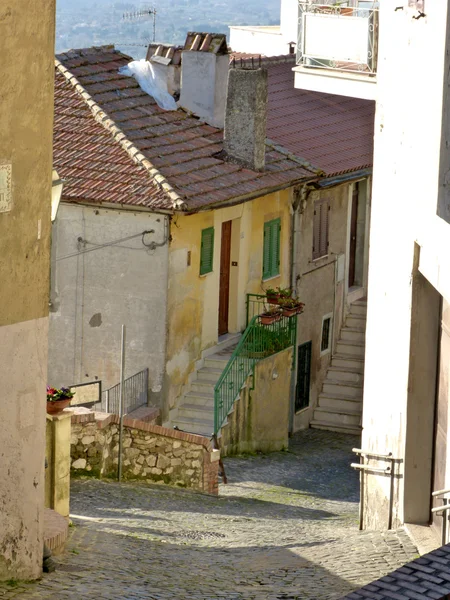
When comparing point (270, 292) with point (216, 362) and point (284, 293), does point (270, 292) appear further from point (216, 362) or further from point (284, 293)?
point (216, 362)

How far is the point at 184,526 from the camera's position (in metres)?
15.9

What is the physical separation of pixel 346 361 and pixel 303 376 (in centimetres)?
179

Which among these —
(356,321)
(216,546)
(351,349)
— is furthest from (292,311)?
(216,546)

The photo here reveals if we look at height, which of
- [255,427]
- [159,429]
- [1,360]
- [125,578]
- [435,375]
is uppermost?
[1,360]

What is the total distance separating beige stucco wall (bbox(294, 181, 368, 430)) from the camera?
90.6 ft

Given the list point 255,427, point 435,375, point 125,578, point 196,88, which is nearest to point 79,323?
point 255,427

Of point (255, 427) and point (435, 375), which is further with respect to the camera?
point (255, 427)

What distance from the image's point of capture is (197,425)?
23031 millimetres

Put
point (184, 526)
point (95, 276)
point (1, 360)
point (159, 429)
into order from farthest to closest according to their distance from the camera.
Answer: point (95, 276) → point (159, 429) → point (184, 526) → point (1, 360)

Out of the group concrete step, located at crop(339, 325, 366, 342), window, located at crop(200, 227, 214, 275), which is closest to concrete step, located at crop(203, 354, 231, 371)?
window, located at crop(200, 227, 214, 275)

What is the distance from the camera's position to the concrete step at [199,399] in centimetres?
2361

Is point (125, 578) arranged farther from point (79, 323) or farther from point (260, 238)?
point (260, 238)

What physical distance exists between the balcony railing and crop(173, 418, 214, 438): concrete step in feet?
21.7

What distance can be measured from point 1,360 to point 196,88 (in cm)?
1542
